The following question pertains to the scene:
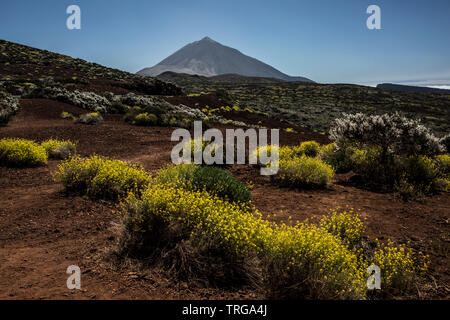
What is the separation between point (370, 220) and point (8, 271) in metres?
6.29

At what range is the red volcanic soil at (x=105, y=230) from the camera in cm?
297

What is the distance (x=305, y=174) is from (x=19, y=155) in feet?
27.5

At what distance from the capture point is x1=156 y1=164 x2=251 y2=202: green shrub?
552 cm

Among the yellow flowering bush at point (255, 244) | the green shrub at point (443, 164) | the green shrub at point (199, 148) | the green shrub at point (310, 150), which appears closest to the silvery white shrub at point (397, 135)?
the green shrub at point (443, 164)

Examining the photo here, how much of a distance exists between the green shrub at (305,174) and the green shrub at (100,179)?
4.18 metres

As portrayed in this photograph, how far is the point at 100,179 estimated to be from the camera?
225 inches

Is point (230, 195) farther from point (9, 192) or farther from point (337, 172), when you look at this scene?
point (337, 172)

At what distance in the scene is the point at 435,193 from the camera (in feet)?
24.2

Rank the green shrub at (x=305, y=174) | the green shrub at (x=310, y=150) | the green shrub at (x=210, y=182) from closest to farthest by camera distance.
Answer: the green shrub at (x=210, y=182), the green shrub at (x=305, y=174), the green shrub at (x=310, y=150)

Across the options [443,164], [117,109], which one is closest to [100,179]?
[443,164]

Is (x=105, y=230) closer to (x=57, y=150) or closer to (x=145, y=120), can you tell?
(x=57, y=150)

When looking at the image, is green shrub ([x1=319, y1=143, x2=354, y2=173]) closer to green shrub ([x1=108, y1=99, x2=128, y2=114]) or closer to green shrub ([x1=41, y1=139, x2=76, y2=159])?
green shrub ([x1=41, y1=139, x2=76, y2=159])

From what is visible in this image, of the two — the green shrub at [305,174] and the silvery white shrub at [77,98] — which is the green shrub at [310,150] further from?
the silvery white shrub at [77,98]
